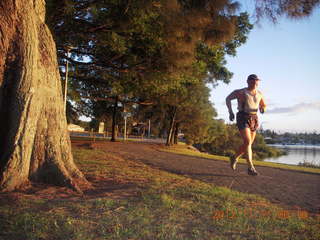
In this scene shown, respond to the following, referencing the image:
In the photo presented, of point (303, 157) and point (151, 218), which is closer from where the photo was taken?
point (151, 218)

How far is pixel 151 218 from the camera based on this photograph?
3.12m

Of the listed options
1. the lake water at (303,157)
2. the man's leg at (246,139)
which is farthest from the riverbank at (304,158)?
the man's leg at (246,139)

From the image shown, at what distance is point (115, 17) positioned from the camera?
8.66m

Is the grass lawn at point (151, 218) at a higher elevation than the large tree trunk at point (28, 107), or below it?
below

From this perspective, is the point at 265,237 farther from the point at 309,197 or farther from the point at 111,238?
the point at 309,197

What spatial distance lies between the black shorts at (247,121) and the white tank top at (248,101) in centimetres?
8

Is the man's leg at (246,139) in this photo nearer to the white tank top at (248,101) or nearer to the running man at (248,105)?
the running man at (248,105)

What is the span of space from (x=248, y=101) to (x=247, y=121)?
1.11 ft

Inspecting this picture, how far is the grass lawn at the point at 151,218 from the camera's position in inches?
107

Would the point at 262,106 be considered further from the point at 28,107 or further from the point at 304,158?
the point at 304,158

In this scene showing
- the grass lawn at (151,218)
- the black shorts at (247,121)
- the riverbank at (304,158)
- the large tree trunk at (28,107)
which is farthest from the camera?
the riverbank at (304,158)

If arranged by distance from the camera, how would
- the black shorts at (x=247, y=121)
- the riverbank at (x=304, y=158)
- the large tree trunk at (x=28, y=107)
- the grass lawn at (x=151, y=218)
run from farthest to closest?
1. the riverbank at (x=304, y=158)
2. the black shorts at (x=247, y=121)
3. the large tree trunk at (x=28, y=107)
4. the grass lawn at (x=151, y=218)

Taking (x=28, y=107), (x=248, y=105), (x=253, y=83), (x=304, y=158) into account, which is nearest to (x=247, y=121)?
(x=248, y=105)

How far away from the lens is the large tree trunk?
3.83 meters
